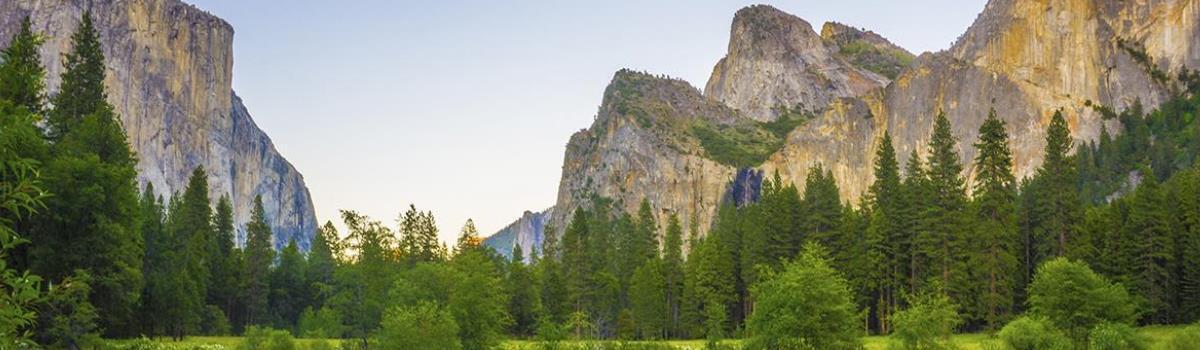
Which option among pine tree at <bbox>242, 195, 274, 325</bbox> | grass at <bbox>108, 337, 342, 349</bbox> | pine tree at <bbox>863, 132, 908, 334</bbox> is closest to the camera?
grass at <bbox>108, 337, 342, 349</bbox>

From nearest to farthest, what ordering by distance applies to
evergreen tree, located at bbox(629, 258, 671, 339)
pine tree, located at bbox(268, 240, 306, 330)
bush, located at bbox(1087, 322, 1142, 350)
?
1. bush, located at bbox(1087, 322, 1142, 350)
2. evergreen tree, located at bbox(629, 258, 671, 339)
3. pine tree, located at bbox(268, 240, 306, 330)

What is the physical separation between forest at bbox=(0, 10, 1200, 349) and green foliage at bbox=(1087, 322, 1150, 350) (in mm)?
150

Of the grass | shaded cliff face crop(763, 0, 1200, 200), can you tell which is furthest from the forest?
shaded cliff face crop(763, 0, 1200, 200)

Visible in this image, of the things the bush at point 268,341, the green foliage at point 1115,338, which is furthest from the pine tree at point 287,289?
the green foliage at point 1115,338

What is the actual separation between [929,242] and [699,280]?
21.8 m

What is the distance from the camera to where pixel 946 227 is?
217 feet

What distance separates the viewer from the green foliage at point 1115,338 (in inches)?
1550

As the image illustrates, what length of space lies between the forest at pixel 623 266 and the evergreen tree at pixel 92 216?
0.37 ft

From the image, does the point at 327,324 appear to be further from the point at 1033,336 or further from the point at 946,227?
the point at 1033,336

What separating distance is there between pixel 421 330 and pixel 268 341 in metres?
7.03

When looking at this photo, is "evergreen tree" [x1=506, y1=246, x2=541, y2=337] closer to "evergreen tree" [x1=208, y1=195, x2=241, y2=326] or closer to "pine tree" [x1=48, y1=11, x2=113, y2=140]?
"evergreen tree" [x1=208, y1=195, x2=241, y2=326]

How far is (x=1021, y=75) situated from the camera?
175 m

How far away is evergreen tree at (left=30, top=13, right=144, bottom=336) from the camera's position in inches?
1435

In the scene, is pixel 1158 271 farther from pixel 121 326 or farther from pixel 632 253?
pixel 121 326
